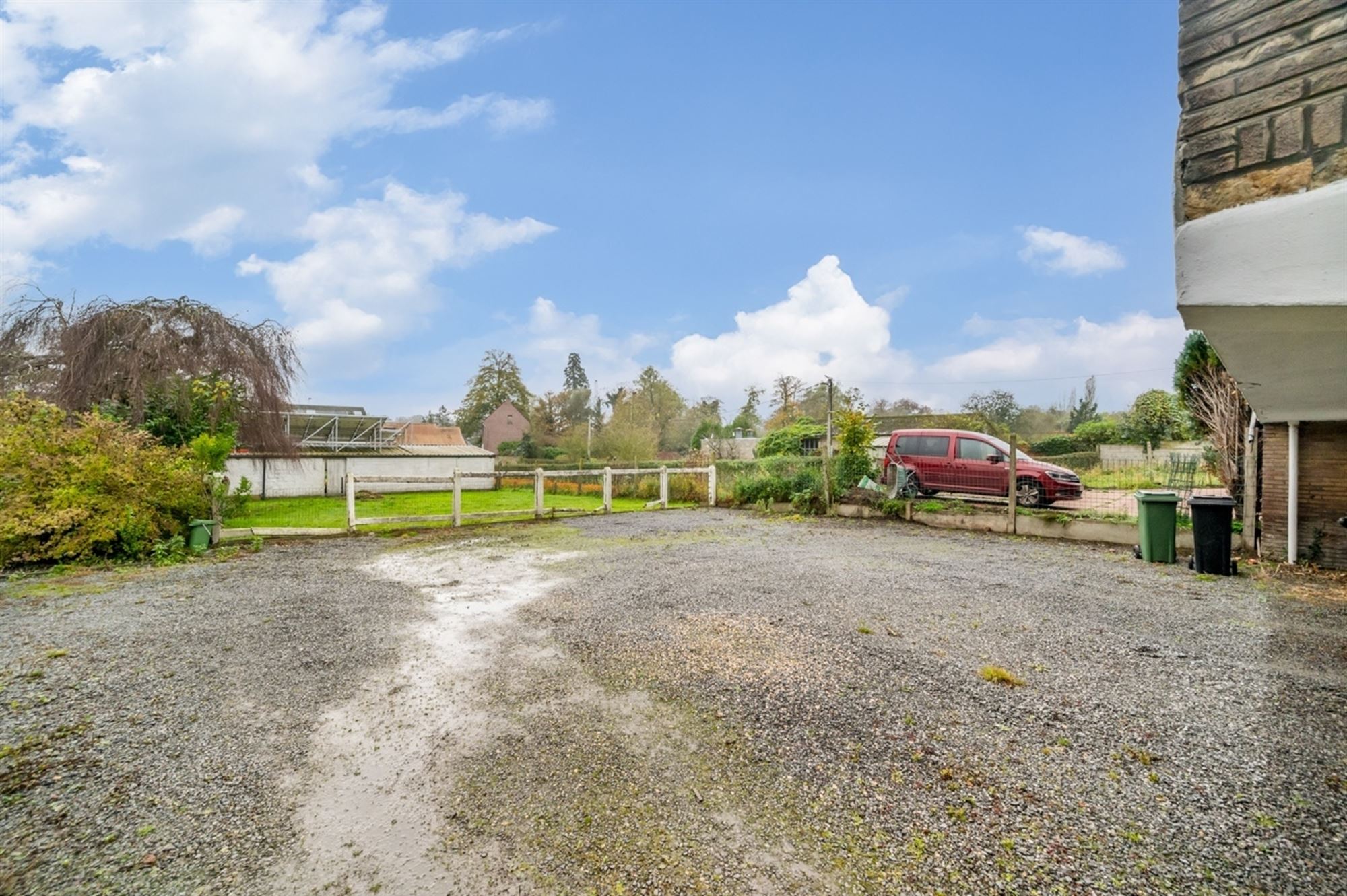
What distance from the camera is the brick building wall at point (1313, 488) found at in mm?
5879

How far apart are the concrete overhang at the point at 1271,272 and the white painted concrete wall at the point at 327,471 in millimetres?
14212

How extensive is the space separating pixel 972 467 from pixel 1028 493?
1.05m

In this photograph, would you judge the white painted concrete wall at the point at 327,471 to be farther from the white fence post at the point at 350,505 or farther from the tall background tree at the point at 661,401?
the tall background tree at the point at 661,401

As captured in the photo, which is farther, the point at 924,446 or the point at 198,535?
the point at 924,446

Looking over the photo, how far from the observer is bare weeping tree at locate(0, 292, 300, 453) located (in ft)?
32.2

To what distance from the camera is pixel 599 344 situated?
4072 cm

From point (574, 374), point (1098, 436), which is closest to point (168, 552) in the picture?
point (1098, 436)

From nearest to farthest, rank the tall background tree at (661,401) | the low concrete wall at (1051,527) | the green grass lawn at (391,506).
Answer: the low concrete wall at (1051,527) < the green grass lawn at (391,506) < the tall background tree at (661,401)

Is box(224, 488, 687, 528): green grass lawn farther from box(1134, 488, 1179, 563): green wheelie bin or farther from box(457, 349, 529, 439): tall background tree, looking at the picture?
box(457, 349, 529, 439): tall background tree

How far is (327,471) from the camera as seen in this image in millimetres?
17828

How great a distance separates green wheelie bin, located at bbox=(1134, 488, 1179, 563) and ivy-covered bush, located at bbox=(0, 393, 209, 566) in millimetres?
12869

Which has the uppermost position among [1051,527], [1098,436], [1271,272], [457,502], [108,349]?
[108,349]

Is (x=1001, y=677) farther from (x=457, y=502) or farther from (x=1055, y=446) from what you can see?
(x=1055, y=446)

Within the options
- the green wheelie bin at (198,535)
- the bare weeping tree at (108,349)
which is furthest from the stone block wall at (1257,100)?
the bare weeping tree at (108,349)
